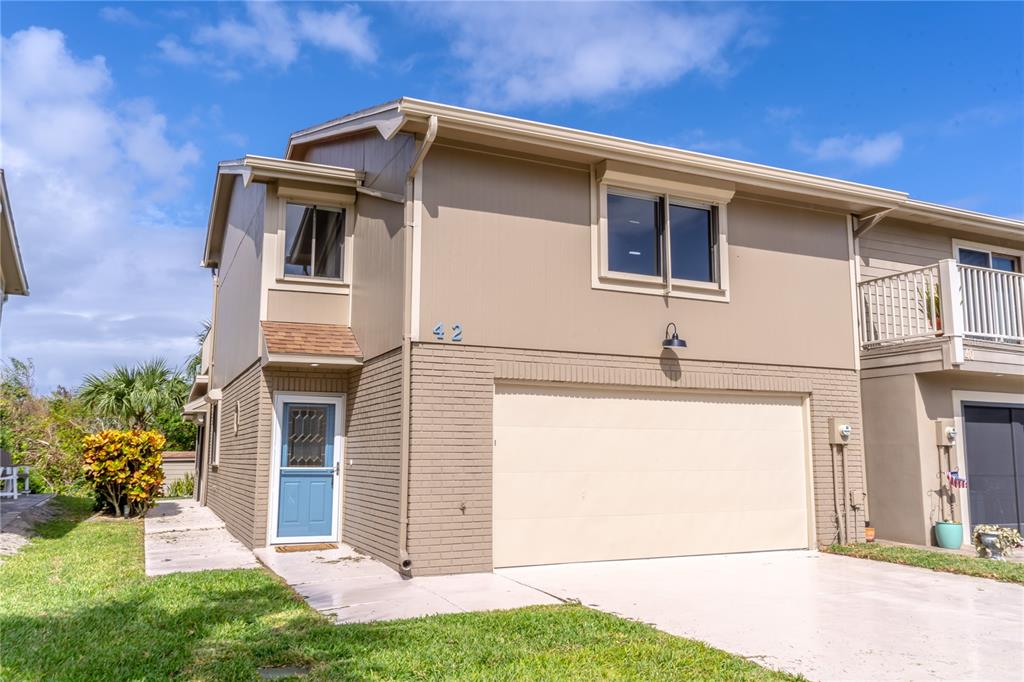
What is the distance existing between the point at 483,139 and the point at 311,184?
3.41m

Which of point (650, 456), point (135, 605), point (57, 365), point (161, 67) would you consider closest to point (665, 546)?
point (650, 456)

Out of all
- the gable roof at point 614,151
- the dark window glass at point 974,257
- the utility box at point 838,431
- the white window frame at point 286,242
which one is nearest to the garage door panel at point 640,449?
the utility box at point 838,431

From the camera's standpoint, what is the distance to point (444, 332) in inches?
361

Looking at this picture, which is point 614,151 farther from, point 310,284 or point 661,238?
point 310,284

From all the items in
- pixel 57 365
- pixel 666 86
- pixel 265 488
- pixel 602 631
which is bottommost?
pixel 602 631

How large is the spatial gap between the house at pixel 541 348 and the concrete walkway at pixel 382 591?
35 cm

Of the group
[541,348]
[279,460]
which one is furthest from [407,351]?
[279,460]

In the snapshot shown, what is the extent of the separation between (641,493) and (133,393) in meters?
18.6

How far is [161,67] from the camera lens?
1302 centimetres

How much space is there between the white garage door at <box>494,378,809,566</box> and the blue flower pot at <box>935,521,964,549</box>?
6.27 feet

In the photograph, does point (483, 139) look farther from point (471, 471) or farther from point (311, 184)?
point (471, 471)

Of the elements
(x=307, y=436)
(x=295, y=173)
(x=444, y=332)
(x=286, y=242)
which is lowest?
(x=307, y=436)

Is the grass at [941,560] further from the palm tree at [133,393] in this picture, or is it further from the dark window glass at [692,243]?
the palm tree at [133,393]

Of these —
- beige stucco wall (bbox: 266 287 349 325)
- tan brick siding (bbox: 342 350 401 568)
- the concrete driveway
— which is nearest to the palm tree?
beige stucco wall (bbox: 266 287 349 325)
